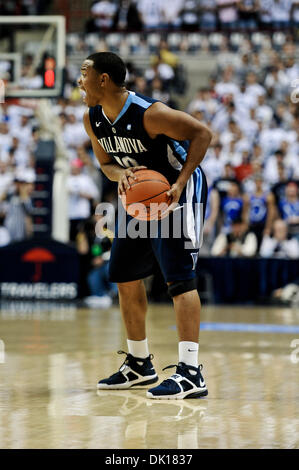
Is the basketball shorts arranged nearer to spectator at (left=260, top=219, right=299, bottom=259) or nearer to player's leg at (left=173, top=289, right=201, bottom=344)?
player's leg at (left=173, top=289, right=201, bottom=344)

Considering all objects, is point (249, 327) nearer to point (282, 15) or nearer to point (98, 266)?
point (98, 266)

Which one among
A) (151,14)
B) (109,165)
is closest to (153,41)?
(151,14)

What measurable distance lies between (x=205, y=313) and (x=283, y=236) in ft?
7.28

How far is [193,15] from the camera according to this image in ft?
69.6

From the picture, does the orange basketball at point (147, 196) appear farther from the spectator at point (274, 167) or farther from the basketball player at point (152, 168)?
the spectator at point (274, 167)

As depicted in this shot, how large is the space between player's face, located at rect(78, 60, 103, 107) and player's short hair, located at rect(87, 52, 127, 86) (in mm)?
30

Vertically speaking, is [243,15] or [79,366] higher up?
[243,15]

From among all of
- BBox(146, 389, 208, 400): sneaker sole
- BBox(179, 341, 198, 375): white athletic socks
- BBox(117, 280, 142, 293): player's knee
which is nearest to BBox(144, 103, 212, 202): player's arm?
BBox(117, 280, 142, 293): player's knee

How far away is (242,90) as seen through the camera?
1738 cm

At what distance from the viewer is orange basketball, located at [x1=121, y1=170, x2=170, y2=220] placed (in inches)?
190

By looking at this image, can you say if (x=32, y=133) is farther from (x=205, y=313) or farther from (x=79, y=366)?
(x=79, y=366)

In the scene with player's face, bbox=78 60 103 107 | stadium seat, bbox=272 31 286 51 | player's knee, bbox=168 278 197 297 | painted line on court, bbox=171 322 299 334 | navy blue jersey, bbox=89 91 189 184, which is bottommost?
painted line on court, bbox=171 322 299 334

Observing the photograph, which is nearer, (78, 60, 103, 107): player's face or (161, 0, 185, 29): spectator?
(78, 60, 103, 107): player's face
